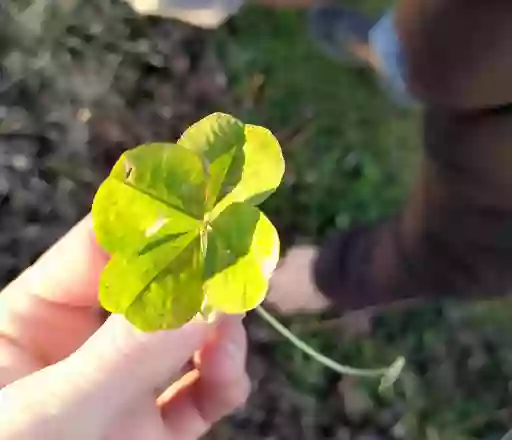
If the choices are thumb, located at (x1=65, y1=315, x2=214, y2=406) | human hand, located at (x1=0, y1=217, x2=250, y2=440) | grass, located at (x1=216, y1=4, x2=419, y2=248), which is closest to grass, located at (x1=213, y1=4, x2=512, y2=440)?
grass, located at (x1=216, y1=4, x2=419, y2=248)

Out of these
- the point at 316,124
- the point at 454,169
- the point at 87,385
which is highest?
the point at 87,385

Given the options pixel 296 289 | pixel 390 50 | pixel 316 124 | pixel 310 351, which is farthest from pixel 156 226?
pixel 316 124

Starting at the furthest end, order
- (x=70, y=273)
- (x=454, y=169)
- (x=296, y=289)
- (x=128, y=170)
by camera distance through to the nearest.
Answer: (x=296, y=289)
(x=454, y=169)
(x=70, y=273)
(x=128, y=170)

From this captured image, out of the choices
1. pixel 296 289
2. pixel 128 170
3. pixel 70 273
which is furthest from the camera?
pixel 296 289

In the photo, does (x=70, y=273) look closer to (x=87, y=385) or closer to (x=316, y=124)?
(x=87, y=385)

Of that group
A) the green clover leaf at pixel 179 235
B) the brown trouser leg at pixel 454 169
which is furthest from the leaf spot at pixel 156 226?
the brown trouser leg at pixel 454 169

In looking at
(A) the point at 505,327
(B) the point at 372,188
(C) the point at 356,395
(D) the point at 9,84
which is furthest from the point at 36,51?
(A) the point at 505,327

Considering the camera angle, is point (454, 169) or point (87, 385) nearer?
point (87, 385)
